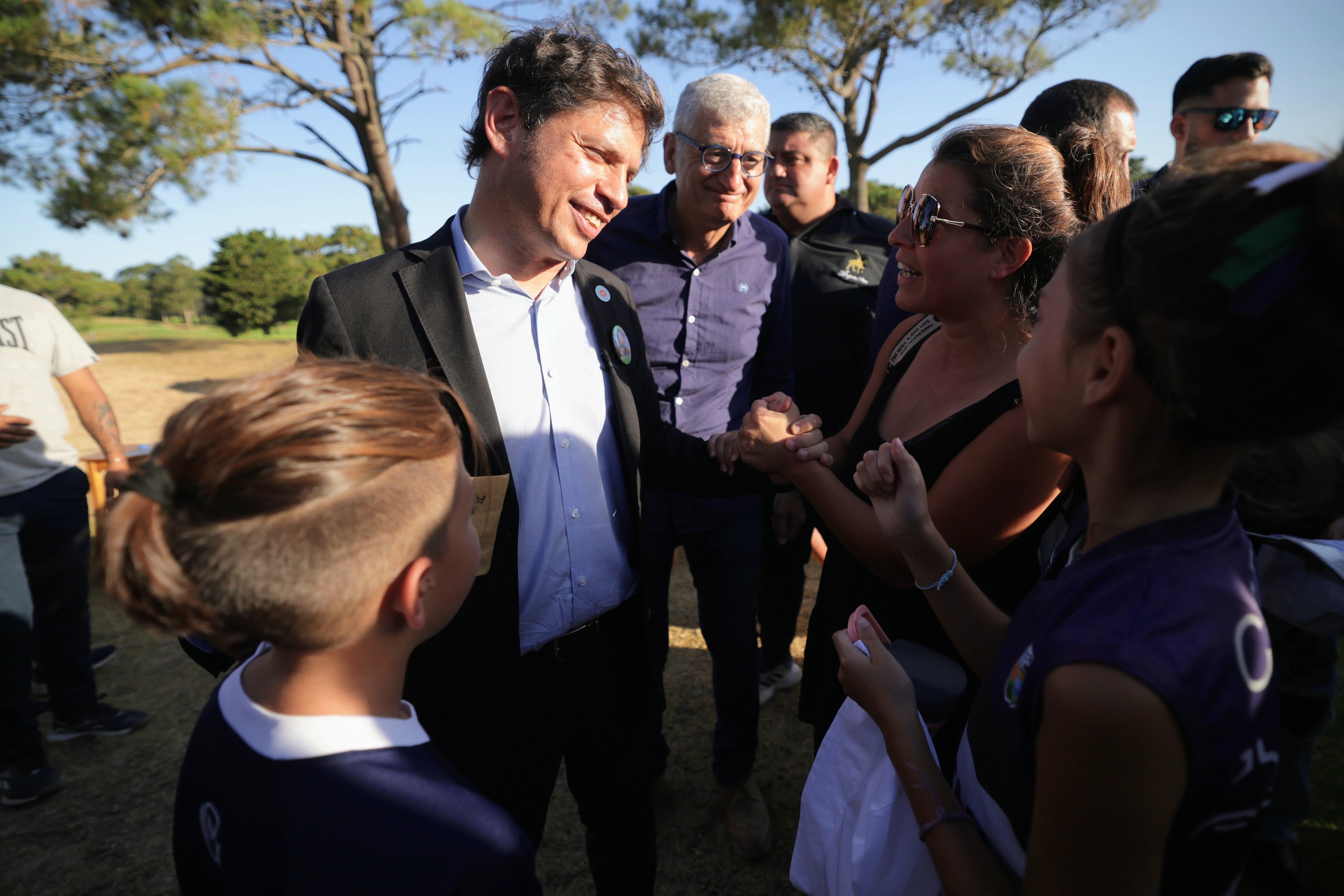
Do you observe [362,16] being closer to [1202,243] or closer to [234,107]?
[234,107]

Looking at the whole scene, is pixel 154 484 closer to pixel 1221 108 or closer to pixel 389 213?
pixel 1221 108

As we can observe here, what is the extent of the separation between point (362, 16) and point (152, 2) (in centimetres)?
284

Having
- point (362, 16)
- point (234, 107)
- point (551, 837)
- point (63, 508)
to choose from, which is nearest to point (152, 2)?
point (234, 107)

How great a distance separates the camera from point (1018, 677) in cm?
106

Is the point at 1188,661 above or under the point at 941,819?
above

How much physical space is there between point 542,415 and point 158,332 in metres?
31.6

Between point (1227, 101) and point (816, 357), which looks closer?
point (1227, 101)

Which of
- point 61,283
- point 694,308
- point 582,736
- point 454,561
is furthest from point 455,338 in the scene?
point 61,283

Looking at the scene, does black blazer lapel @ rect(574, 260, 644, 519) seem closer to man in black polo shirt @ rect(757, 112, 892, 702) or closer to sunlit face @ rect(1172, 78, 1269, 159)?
man in black polo shirt @ rect(757, 112, 892, 702)

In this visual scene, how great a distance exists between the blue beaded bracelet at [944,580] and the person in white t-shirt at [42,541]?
131 inches

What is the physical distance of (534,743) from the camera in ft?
6.28

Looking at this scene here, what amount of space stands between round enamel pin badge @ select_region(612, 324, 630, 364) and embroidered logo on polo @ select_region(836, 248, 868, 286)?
229 cm

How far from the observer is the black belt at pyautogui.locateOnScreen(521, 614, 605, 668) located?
192cm

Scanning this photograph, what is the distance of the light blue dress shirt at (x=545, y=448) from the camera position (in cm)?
190
